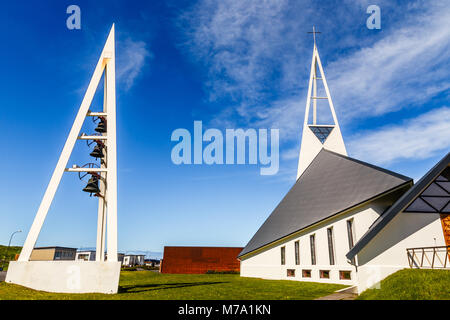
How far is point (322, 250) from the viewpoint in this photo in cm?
1995

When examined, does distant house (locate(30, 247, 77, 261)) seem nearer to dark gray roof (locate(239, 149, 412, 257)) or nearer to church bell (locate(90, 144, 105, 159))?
church bell (locate(90, 144, 105, 159))

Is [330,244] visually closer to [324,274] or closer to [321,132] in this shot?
[324,274]

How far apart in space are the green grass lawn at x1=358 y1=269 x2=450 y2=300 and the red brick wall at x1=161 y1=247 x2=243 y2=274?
3364 centimetres

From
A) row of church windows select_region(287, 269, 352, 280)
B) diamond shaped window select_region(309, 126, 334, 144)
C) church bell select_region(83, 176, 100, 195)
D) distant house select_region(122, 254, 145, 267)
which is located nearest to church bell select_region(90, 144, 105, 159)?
church bell select_region(83, 176, 100, 195)

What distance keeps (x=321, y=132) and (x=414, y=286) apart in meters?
27.2

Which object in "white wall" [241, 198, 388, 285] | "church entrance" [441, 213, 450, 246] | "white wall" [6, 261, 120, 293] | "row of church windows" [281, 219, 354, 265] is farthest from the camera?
"row of church windows" [281, 219, 354, 265]

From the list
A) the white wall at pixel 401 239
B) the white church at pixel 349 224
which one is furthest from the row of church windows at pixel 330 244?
the white wall at pixel 401 239

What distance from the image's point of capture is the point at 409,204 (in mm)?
14000

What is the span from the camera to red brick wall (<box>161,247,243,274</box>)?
42.8m

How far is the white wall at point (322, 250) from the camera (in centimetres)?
1792

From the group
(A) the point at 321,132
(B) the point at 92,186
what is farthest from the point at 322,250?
(A) the point at 321,132

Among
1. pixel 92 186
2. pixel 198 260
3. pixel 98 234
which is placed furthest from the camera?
pixel 198 260

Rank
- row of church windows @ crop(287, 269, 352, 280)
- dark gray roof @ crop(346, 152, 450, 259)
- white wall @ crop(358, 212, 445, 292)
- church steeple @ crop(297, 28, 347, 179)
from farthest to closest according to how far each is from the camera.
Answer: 1. church steeple @ crop(297, 28, 347, 179)
2. row of church windows @ crop(287, 269, 352, 280)
3. white wall @ crop(358, 212, 445, 292)
4. dark gray roof @ crop(346, 152, 450, 259)
